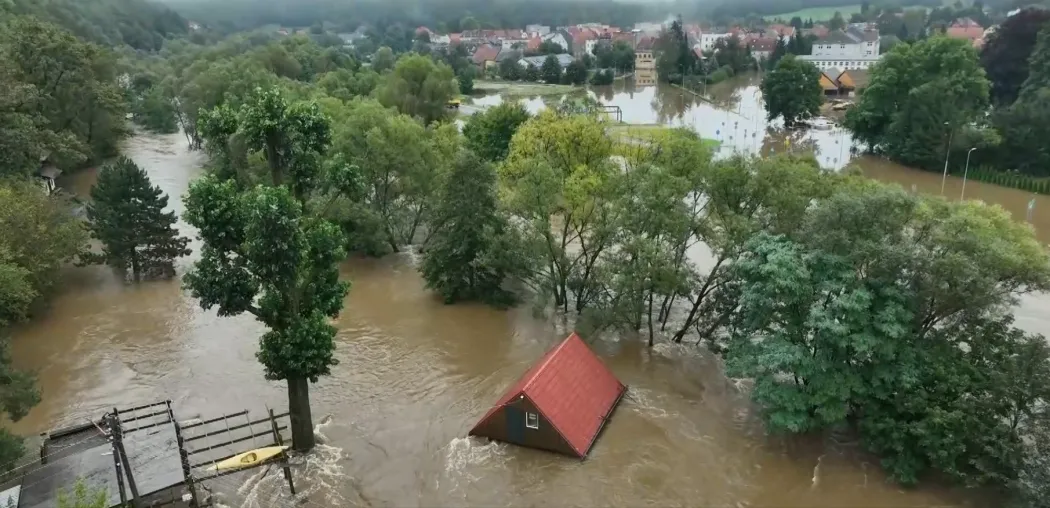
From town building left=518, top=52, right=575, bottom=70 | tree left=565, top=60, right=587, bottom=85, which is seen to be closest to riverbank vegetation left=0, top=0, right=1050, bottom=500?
tree left=565, top=60, right=587, bottom=85

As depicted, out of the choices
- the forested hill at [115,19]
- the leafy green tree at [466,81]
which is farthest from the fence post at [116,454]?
the leafy green tree at [466,81]

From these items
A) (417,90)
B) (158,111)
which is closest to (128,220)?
(417,90)

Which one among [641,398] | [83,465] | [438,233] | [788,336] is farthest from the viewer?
[438,233]

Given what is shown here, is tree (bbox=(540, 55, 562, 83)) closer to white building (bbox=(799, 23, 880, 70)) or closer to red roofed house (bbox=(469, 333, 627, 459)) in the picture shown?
white building (bbox=(799, 23, 880, 70))

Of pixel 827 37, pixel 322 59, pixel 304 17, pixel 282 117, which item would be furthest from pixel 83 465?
pixel 827 37

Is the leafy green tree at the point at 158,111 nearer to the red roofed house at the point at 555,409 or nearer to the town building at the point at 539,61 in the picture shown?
the red roofed house at the point at 555,409

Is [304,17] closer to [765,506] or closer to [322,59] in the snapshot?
[322,59]

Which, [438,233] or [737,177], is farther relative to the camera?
[438,233]
